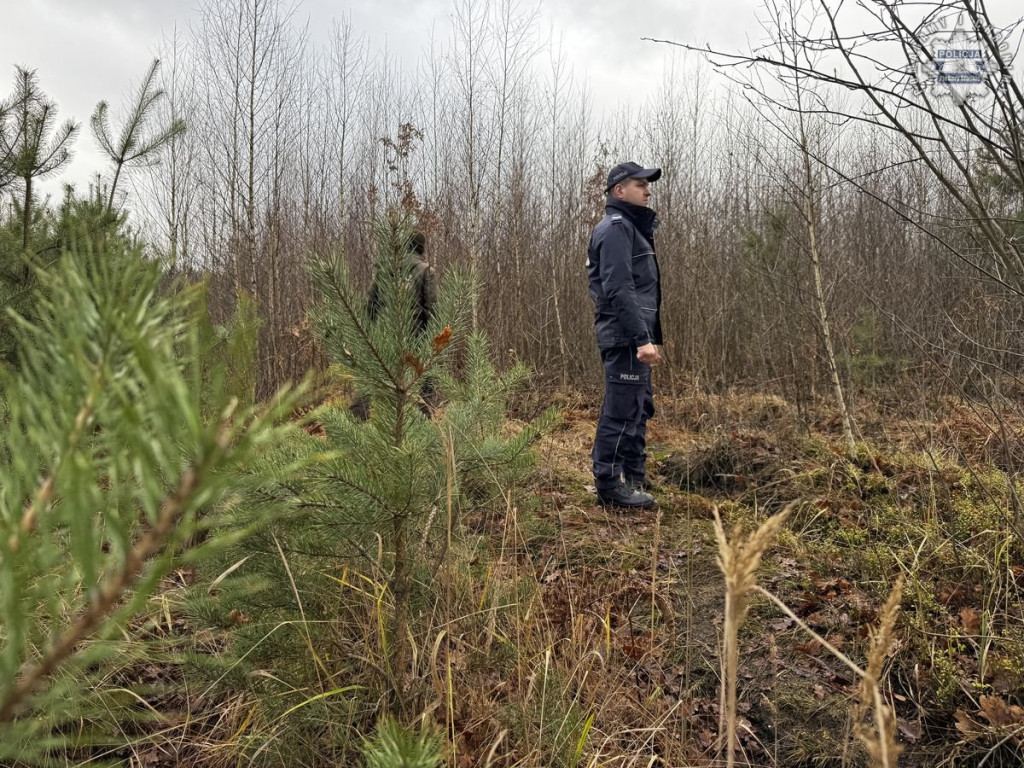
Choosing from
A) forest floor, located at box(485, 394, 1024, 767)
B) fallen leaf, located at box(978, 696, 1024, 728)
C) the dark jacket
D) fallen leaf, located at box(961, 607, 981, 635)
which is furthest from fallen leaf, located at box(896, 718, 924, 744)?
the dark jacket

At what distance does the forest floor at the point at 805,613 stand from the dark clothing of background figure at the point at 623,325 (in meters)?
0.38

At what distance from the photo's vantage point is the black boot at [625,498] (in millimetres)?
3852

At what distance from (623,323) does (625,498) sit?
1.06m

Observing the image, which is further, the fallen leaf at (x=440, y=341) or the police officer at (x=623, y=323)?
the police officer at (x=623, y=323)

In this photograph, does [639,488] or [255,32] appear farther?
[255,32]

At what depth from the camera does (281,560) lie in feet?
5.33

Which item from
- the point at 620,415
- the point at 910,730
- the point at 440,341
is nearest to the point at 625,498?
the point at 620,415

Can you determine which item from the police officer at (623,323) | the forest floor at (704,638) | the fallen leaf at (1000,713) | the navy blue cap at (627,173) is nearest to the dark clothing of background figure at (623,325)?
the police officer at (623,323)

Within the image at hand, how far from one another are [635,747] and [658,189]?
8.55m

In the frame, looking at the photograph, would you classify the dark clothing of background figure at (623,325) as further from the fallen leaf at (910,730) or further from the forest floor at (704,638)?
the fallen leaf at (910,730)

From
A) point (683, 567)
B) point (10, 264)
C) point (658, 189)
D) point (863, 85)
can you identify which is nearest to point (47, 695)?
point (863, 85)

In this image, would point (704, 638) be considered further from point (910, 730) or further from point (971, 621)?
point (971, 621)

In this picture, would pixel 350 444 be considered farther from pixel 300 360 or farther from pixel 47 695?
pixel 300 360

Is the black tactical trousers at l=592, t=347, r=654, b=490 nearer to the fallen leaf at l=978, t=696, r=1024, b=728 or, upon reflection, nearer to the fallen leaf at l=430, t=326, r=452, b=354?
the fallen leaf at l=978, t=696, r=1024, b=728
